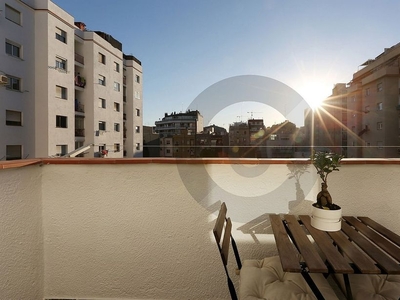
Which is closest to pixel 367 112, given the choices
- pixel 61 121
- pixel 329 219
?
pixel 329 219

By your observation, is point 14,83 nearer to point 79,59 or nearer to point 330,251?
point 79,59

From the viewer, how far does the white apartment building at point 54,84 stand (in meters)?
11.2

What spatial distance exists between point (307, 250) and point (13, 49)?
16274 millimetres

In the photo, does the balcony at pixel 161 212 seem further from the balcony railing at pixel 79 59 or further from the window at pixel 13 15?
the balcony railing at pixel 79 59

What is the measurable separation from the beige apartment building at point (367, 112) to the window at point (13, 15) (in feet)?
57.9

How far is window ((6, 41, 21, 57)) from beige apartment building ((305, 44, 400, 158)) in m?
17.2

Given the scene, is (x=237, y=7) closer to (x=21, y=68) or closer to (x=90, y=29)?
(x=21, y=68)

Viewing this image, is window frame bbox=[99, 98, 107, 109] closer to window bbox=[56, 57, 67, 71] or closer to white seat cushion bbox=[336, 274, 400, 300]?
window bbox=[56, 57, 67, 71]

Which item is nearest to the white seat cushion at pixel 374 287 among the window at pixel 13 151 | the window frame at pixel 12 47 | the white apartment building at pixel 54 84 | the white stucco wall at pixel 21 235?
the white stucco wall at pixel 21 235

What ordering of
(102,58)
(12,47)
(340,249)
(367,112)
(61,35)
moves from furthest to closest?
(367,112), (102,58), (61,35), (12,47), (340,249)

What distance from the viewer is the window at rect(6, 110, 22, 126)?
1114cm

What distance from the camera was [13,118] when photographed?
11500 mm

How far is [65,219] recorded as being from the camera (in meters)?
1.51

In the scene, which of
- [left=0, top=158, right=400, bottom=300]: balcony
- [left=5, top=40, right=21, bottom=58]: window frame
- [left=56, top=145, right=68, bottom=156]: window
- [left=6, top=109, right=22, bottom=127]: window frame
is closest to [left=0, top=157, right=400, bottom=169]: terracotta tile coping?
[left=0, top=158, right=400, bottom=300]: balcony
